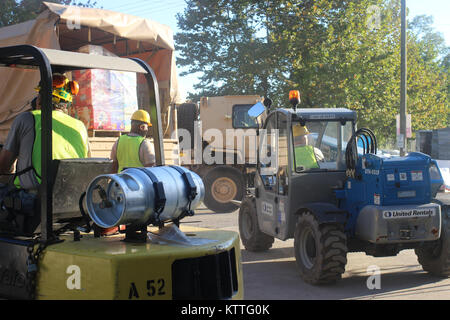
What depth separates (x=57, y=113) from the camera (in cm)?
381

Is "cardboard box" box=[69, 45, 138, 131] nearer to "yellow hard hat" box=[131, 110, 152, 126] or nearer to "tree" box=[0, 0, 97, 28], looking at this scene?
"yellow hard hat" box=[131, 110, 152, 126]

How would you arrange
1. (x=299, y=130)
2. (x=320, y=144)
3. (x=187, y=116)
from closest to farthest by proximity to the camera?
(x=299, y=130) < (x=320, y=144) < (x=187, y=116)

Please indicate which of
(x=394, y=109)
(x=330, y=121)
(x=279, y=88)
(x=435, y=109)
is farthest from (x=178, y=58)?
(x=330, y=121)

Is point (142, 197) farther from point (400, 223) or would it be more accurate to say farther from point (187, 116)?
point (187, 116)

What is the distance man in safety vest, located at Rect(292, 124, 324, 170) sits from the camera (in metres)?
7.51

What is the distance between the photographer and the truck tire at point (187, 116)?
14.9 meters

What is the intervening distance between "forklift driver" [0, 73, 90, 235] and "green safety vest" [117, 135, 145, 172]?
2.65m

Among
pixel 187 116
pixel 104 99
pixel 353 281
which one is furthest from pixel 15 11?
pixel 353 281

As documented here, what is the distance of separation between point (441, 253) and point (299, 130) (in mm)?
2344

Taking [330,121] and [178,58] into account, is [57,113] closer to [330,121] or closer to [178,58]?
[330,121]

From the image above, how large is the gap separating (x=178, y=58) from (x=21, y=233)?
30.4 metres

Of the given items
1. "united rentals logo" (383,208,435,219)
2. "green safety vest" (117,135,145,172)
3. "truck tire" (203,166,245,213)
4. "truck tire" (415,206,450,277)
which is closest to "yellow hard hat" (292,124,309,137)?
"united rentals logo" (383,208,435,219)

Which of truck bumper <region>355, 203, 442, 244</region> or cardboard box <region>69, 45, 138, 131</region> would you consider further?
cardboard box <region>69, 45, 138, 131</region>

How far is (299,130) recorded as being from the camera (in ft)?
24.8
